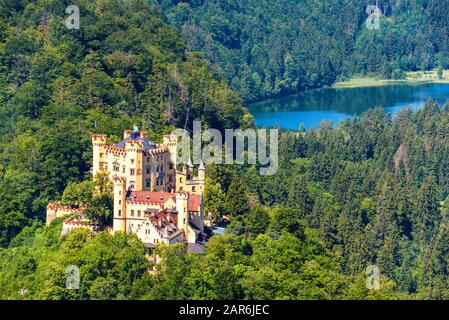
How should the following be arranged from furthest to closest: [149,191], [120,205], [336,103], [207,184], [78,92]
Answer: [336,103]
[78,92]
[207,184]
[149,191]
[120,205]

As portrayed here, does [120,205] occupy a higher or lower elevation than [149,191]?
lower

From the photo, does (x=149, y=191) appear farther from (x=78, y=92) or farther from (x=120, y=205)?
(x=78, y=92)

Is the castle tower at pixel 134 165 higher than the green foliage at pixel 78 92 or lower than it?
lower

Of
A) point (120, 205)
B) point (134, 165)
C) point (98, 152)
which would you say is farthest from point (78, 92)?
point (120, 205)

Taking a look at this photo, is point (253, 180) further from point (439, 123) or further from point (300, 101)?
→ point (300, 101)

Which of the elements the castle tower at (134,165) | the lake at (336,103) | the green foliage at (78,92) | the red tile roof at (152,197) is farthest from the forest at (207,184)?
the lake at (336,103)

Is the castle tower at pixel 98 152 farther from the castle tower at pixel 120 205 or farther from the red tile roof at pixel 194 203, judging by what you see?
the red tile roof at pixel 194 203

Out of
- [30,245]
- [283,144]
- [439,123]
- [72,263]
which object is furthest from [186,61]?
[72,263]
